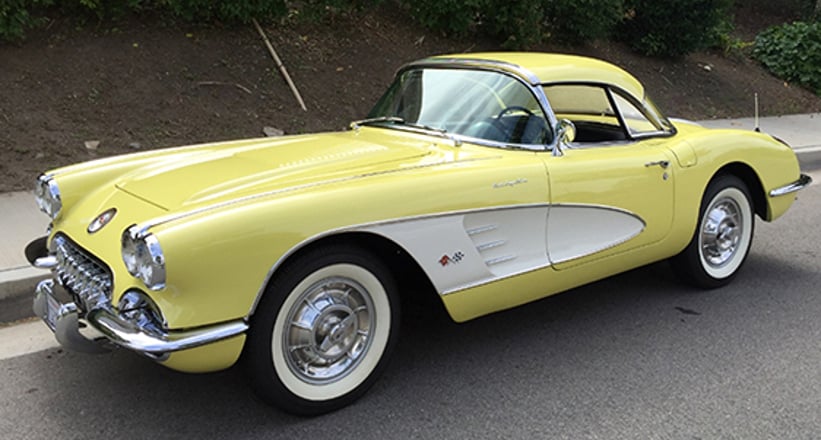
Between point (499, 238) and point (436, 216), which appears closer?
point (436, 216)

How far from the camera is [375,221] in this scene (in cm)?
290

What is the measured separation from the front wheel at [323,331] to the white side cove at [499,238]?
0.21m

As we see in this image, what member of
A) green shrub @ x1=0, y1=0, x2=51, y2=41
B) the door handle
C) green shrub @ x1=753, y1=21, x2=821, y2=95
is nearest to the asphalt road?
the door handle

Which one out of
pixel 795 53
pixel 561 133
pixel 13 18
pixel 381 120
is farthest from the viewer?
pixel 795 53

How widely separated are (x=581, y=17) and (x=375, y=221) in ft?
29.3

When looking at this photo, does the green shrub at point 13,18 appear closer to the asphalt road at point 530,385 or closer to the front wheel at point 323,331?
the asphalt road at point 530,385

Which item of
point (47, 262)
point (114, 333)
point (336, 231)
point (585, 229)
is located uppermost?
point (336, 231)

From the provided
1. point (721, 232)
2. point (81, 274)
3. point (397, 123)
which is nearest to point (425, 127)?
point (397, 123)

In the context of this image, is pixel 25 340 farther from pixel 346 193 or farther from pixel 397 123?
pixel 397 123

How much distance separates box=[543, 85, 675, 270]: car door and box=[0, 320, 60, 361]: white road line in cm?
268

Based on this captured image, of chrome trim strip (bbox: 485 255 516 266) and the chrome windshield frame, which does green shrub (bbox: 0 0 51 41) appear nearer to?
the chrome windshield frame

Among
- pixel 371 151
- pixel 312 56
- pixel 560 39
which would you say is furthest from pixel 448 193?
pixel 560 39

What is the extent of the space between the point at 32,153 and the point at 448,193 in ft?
15.3

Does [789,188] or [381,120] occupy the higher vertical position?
[381,120]
